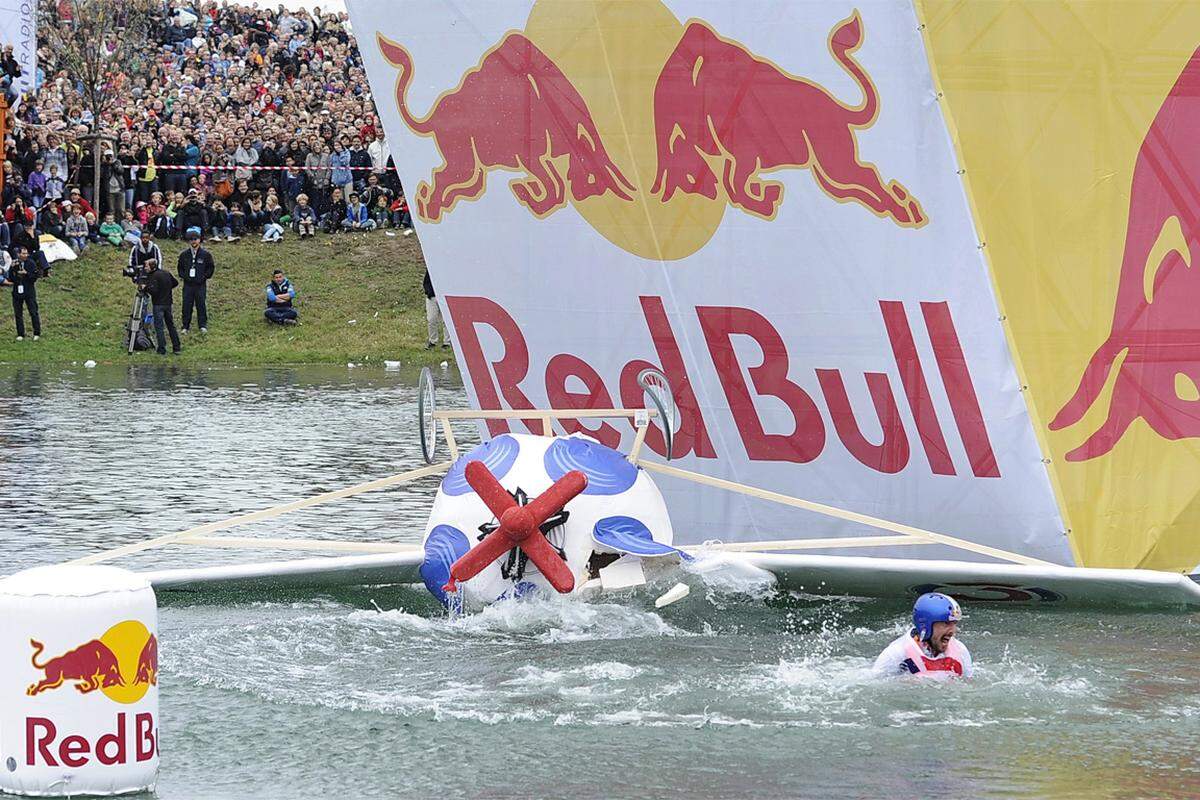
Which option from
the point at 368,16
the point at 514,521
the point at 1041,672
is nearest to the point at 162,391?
the point at 368,16

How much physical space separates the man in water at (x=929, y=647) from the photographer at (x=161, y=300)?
25.1 meters

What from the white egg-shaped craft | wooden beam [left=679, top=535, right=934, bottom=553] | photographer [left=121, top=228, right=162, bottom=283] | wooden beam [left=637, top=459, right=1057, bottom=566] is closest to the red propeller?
the white egg-shaped craft

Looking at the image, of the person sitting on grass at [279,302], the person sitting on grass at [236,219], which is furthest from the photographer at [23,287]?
the person sitting on grass at [236,219]

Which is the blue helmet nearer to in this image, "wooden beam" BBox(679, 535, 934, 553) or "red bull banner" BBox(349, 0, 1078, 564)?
"wooden beam" BBox(679, 535, 934, 553)

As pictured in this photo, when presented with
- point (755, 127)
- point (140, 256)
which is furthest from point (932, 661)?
point (140, 256)

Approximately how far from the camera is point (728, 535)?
1555 centimetres

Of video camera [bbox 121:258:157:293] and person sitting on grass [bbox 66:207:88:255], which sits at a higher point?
person sitting on grass [bbox 66:207:88:255]

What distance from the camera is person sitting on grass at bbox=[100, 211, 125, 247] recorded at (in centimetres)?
3975

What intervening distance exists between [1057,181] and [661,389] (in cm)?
323

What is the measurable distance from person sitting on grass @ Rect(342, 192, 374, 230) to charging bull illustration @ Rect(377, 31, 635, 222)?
27110 millimetres

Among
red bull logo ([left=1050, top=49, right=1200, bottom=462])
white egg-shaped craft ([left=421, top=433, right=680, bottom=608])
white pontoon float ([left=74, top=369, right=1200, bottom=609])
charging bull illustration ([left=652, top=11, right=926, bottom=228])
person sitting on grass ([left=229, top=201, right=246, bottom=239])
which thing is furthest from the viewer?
person sitting on grass ([left=229, top=201, right=246, bottom=239])

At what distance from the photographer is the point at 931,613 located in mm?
A: 11188

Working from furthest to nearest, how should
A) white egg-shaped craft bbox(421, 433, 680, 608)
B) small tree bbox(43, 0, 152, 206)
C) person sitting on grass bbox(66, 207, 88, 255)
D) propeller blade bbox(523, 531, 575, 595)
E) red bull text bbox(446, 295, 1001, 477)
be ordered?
1. small tree bbox(43, 0, 152, 206)
2. person sitting on grass bbox(66, 207, 88, 255)
3. red bull text bbox(446, 295, 1001, 477)
4. white egg-shaped craft bbox(421, 433, 680, 608)
5. propeller blade bbox(523, 531, 575, 595)

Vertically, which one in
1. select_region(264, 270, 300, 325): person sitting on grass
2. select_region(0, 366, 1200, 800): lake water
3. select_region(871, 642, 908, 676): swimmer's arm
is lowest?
select_region(0, 366, 1200, 800): lake water
